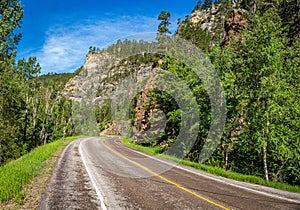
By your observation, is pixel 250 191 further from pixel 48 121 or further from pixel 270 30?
pixel 48 121

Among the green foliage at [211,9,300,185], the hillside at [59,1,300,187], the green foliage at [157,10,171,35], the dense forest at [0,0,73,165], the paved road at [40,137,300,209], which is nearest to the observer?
the paved road at [40,137,300,209]

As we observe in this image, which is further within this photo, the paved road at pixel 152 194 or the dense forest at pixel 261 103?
the dense forest at pixel 261 103

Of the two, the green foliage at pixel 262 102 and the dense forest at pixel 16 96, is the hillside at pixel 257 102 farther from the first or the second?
the dense forest at pixel 16 96

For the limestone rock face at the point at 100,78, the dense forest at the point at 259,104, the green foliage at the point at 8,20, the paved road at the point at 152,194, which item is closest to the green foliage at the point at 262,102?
the dense forest at the point at 259,104

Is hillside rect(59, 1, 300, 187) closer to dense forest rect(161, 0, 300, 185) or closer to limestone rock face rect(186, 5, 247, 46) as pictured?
dense forest rect(161, 0, 300, 185)

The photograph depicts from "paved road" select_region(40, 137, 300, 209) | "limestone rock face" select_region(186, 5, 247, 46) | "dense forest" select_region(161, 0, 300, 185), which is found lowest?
"paved road" select_region(40, 137, 300, 209)

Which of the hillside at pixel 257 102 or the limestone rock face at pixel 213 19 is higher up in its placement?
the limestone rock face at pixel 213 19

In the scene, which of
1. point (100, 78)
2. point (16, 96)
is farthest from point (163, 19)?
point (100, 78)

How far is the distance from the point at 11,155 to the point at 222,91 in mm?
27020

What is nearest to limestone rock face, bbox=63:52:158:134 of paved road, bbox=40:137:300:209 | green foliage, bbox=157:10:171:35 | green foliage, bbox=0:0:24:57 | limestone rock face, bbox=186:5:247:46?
limestone rock face, bbox=186:5:247:46

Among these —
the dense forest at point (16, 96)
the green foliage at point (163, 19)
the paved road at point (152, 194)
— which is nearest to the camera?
the paved road at point (152, 194)

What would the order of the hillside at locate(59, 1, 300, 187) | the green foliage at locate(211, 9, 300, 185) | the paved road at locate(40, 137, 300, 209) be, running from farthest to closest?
the hillside at locate(59, 1, 300, 187) < the green foliage at locate(211, 9, 300, 185) < the paved road at locate(40, 137, 300, 209)

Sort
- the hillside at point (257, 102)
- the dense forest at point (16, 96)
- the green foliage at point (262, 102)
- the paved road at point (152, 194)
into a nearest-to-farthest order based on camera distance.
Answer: the paved road at point (152, 194), the green foliage at point (262, 102), the hillside at point (257, 102), the dense forest at point (16, 96)

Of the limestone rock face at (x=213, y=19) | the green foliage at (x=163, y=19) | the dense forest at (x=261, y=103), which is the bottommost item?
the dense forest at (x=261, y=103)
